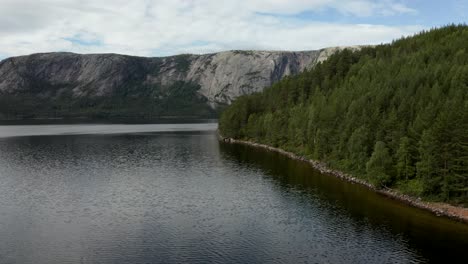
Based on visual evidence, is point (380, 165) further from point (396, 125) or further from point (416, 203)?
point (416, 203)

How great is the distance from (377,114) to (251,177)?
3817 centimetres

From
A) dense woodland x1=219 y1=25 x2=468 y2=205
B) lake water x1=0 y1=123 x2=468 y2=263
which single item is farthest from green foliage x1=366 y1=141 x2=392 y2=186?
lake water x1=0 y1=123 x2=468 y2=263

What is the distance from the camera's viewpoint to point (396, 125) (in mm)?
98938

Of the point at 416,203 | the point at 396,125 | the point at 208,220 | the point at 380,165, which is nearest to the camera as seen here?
the point at 208,220

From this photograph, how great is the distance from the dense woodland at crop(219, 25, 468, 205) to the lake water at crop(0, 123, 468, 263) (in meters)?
7.73

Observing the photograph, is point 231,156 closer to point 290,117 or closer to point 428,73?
point 290,117

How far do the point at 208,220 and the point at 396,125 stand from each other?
52.1 meters

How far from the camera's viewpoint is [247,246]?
62531 millimetres

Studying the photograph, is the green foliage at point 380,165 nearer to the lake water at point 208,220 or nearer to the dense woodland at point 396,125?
the dense woodland at point 396,125

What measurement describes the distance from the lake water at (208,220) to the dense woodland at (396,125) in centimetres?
773

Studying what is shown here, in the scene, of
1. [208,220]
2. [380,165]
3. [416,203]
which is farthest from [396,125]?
[208,220]

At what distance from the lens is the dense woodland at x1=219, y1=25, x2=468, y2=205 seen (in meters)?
80.8

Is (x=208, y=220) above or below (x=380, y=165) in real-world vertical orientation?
below

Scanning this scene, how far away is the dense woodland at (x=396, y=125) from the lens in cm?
8075
